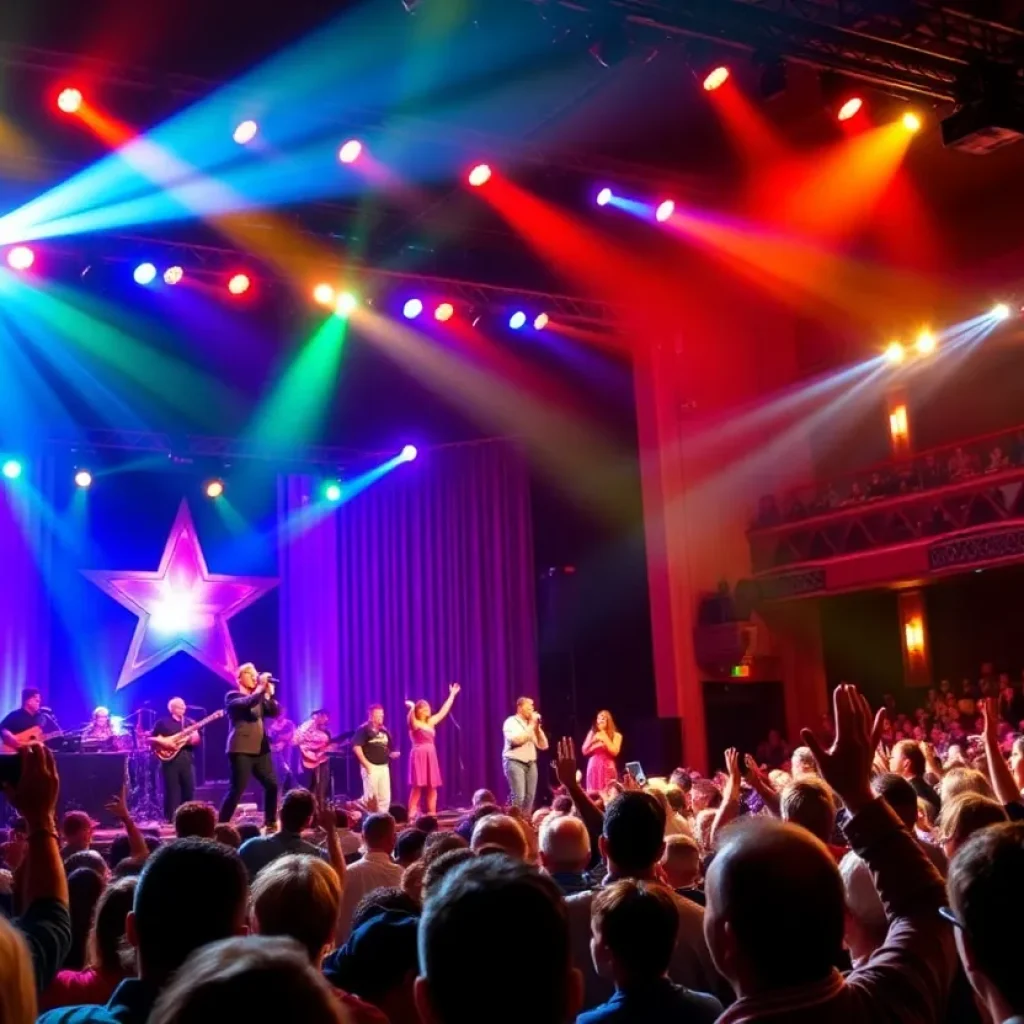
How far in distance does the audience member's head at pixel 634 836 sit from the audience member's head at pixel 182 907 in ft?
4.19

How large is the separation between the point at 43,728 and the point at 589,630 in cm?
717

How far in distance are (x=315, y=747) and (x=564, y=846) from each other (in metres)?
9.70

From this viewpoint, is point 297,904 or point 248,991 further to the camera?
point 297,904

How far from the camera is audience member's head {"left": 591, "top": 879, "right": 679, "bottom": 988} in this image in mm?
2203

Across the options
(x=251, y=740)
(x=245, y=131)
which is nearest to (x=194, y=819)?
(x=251, y=740)

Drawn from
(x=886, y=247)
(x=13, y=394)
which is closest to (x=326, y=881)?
(x=13, y=394)

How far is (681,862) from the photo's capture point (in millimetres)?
3754

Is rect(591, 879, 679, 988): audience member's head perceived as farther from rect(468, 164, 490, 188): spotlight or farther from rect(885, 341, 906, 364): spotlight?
rect(885, 341, 906, 364): spotlight

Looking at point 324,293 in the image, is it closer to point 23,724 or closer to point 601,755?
point 23,724

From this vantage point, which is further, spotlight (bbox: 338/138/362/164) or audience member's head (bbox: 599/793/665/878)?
spotlight (bbox: 338/138/362/164)

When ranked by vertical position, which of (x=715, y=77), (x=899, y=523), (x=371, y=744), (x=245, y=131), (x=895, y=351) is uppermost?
(x=245, y=131)

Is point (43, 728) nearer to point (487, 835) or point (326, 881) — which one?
point (487, 835)

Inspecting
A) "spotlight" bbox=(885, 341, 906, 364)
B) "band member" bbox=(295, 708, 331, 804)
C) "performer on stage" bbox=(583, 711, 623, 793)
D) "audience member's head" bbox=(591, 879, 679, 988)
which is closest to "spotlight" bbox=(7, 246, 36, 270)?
"band member" bbox=(295, 708, 331, 804)

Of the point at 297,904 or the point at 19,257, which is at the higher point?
the point at 19,257
